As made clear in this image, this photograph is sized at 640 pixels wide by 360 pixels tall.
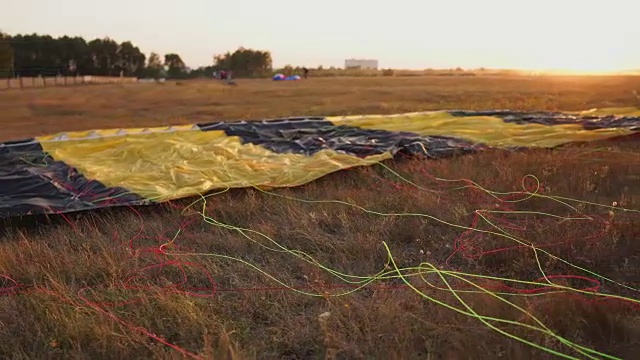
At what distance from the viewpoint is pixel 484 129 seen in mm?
6215

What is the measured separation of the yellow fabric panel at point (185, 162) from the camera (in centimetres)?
405

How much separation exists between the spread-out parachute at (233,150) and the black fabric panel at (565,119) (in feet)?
0.04

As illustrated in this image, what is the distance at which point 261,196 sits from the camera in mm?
3924

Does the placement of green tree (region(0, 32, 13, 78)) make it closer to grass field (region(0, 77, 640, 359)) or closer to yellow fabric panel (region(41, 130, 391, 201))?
yellow fabric panel (region(41, 130, 391, 201))

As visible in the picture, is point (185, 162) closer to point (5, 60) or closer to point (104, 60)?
point (5, 60)

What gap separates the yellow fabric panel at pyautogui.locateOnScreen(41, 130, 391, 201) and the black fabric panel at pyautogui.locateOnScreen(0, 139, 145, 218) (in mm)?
Answer: 110

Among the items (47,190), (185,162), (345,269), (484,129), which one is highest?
(484,129)

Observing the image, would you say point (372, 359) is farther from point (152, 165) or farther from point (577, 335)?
point (152, 165)

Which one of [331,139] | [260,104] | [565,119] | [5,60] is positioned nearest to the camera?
[331,139]

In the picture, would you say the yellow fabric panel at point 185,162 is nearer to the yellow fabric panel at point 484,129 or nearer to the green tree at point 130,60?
the yellow fabric panel at point 484,129

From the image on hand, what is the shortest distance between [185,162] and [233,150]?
1.97 ft

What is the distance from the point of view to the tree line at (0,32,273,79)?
41531mm

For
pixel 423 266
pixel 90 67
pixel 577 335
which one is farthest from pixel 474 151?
pixel 90 67

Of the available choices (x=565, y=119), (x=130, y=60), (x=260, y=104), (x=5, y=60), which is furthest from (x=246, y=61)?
(x=565, y=119)
